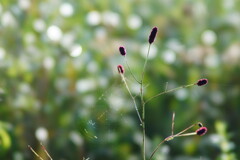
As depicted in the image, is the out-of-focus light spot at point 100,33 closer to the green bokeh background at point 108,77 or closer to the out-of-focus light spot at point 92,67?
the green bokeh background at point 108,77

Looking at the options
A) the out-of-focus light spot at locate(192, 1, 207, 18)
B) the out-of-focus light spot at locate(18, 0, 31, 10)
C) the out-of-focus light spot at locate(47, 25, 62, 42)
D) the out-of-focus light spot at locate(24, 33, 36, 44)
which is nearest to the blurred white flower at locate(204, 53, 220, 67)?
the out-of-focus light spot at locate(192, 1, 207, 18)

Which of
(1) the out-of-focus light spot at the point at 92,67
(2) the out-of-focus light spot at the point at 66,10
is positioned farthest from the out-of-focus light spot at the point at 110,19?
(1) the out-of-focus light spot at the point at 92,67

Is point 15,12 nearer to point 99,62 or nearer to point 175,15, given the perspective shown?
point 99,62

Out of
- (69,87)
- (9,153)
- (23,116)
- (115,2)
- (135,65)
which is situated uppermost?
(115,2)

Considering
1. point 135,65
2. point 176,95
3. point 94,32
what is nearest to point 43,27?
point 94,32

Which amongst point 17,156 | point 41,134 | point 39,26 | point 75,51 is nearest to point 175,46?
point 75,51

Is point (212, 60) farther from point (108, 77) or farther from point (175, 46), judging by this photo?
point (108, 77)

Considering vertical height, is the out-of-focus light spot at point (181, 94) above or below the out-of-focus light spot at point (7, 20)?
below

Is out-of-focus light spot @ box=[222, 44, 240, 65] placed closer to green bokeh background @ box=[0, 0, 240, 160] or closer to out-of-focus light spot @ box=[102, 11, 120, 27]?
green bokeh background @ box=[0, 0, 240, 160]
